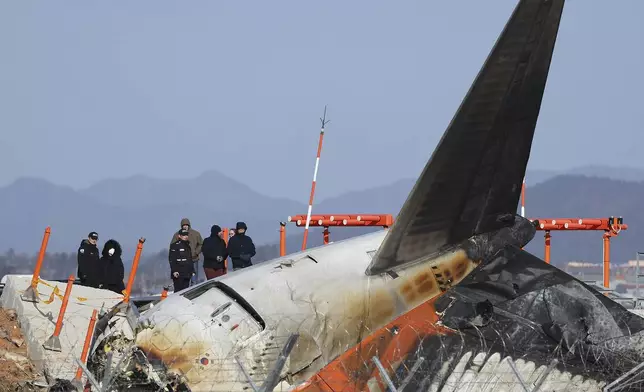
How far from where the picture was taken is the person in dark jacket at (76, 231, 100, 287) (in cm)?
2044

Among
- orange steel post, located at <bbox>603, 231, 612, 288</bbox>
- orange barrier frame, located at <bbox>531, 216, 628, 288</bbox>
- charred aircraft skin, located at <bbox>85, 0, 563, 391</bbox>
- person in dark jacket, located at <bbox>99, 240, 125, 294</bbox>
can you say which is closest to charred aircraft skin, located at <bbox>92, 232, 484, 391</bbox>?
charred aircraft skin, located at <bbox>85, 0, 563, 391</bbox>

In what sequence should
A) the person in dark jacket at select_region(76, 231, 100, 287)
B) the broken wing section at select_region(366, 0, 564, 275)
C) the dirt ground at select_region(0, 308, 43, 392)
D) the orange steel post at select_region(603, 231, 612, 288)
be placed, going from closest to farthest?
the broken wing section at select_region(366, 0, 564, 275)
the dirt ground at select_region(0, 308, 43, 392)
the orange steel post at select_region(603, 231, 612, 288)
the person in dark jacket at select_region(76, 231, 100, 287)

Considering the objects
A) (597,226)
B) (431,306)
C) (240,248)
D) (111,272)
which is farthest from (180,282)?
(431,306)

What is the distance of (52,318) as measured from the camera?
1839cm

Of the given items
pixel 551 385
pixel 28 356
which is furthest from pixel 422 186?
pixel 28 356

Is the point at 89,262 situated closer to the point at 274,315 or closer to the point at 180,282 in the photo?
the point at 180,282

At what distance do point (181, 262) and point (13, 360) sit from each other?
3.93 m

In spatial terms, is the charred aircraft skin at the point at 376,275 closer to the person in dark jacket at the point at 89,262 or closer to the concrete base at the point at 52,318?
the concrete base at the point at 52,318

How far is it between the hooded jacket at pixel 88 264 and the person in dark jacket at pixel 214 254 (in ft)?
6.42

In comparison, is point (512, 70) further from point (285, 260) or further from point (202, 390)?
point (202, 390)

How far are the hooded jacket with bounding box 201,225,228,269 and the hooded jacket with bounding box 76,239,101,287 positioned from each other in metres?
1.96

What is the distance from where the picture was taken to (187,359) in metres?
12.3

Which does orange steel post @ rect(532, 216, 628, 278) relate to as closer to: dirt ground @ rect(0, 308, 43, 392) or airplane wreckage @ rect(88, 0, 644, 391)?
airplane wreckage @ rect(88, 0, 644, 391)

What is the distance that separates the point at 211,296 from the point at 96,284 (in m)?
8.35
